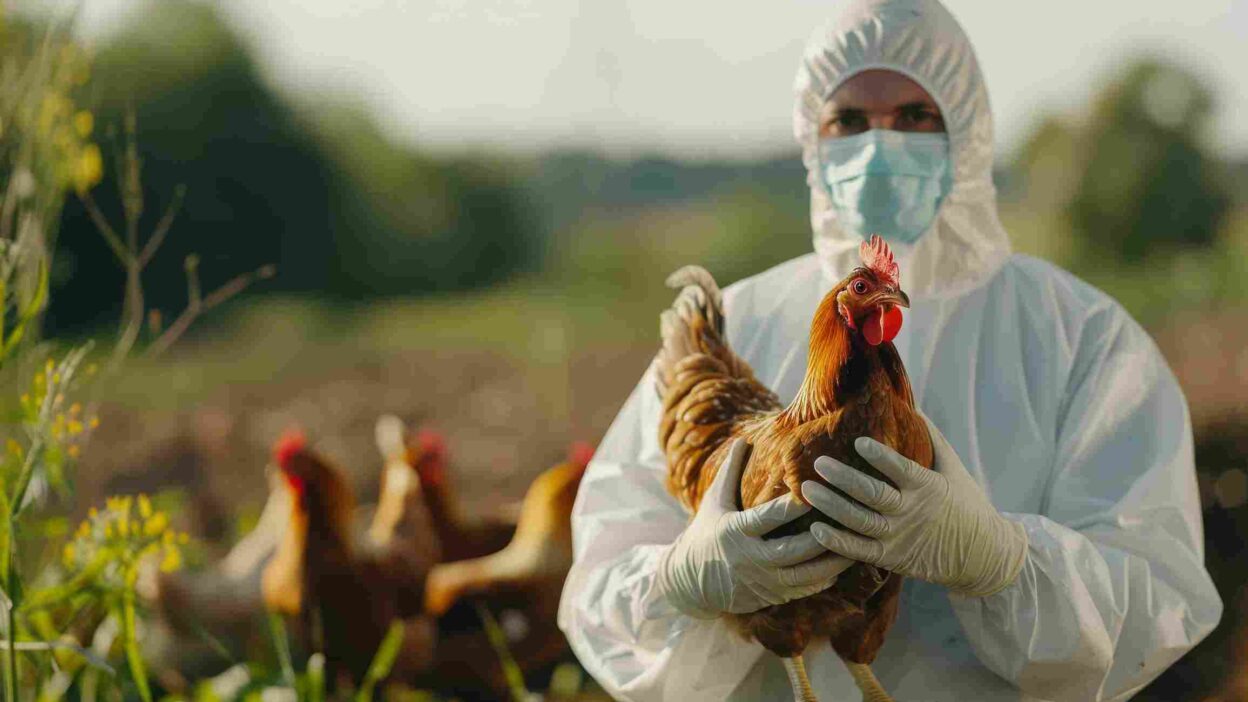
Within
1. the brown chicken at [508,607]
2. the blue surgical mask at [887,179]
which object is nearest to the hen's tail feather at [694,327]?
the blue surgical mask at [887,179]

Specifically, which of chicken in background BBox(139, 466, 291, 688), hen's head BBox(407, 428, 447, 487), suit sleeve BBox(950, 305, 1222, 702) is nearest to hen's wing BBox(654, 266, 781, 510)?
suit sleeve BBox(950, 305, 1222, 702)

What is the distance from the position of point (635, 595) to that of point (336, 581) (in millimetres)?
1867

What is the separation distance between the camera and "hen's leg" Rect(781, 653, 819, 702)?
155cm

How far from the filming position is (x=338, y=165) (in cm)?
686

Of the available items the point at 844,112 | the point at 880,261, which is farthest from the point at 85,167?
the point at 880,261

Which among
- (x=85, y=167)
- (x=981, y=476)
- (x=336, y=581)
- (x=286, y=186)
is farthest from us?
(x=286, y=186)

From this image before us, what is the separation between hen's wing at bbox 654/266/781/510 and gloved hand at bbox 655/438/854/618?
5.1 inches

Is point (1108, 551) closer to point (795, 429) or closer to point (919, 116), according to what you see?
point (795, 429)

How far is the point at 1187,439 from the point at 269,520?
288 cm

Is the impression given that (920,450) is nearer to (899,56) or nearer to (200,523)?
(899,56)

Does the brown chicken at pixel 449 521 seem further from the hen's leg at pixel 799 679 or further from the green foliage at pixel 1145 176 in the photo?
the green foliage at pixel 1145 176

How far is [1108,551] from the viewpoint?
161cm

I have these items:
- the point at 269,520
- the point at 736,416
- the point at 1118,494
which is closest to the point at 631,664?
the point at 736,416

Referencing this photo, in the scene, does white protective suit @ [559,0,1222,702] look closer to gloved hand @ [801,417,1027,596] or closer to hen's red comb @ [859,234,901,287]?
gloved hand @ [801,417,1027,596]
